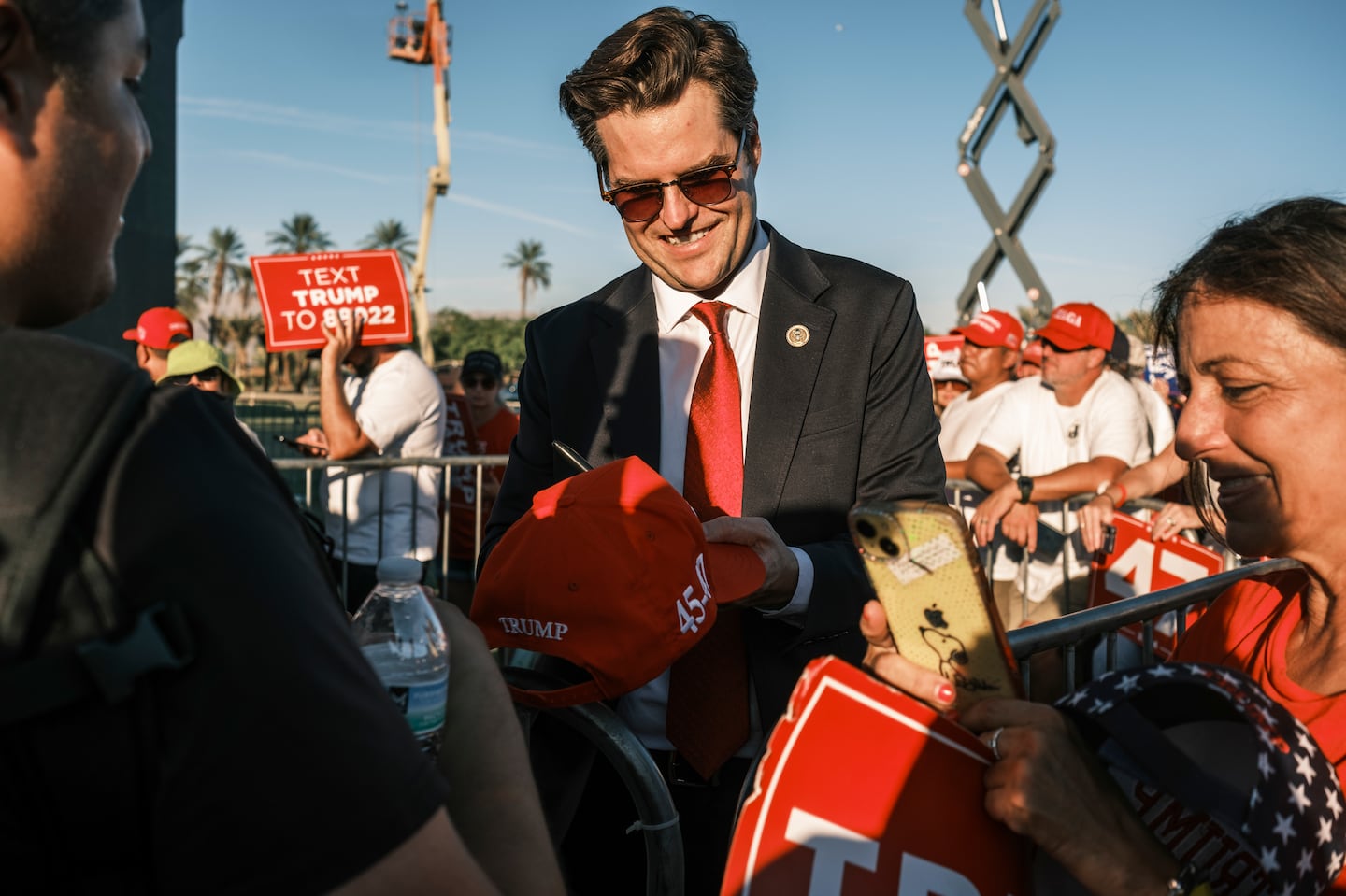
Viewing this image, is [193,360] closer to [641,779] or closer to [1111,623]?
[641,779]

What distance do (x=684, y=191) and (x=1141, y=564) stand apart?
3666 mm

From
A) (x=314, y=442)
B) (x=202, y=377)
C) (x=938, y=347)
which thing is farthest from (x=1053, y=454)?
(x=202, y=377)

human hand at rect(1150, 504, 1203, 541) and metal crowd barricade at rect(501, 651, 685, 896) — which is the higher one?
human hand at rect(1150, 504, 1203, 541)

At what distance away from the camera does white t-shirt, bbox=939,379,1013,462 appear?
6.43 meters

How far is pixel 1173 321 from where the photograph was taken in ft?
6.79

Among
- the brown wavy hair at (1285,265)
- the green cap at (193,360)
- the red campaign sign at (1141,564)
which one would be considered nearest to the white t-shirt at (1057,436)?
the red campaign sign at (1141,564)

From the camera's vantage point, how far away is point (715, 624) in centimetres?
210

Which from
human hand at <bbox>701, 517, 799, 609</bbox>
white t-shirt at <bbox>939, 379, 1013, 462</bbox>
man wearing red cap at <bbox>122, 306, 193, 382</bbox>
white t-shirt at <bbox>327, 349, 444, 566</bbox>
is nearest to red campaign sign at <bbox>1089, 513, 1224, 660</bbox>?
white t-shirt at <bbox>939, 379, 1013, 462</bbox>

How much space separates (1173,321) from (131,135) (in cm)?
193

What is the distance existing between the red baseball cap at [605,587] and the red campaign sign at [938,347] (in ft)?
25.4

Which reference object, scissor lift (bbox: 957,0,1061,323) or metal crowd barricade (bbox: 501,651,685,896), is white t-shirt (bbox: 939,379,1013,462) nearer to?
metal crowd barricade (bbox: 501,651,685,896)

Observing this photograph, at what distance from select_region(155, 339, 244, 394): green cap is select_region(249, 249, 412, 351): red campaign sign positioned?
1.25ft

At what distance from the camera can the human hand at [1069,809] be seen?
51.5 inches

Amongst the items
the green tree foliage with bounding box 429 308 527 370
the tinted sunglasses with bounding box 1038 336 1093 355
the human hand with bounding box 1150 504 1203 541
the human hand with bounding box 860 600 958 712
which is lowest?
the human hand with bounding box 1150 504 1203 541
